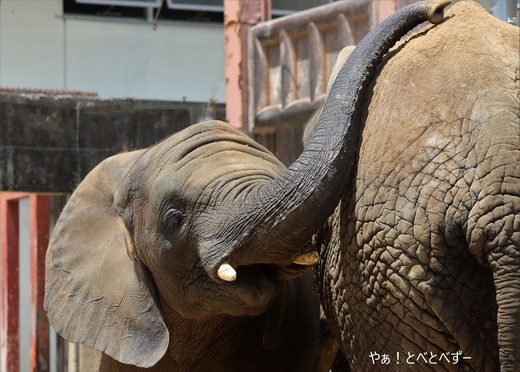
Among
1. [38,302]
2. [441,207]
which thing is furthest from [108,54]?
[441,207]

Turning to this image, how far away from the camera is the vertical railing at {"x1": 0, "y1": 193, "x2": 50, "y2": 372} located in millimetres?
11469

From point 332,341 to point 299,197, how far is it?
1.25m

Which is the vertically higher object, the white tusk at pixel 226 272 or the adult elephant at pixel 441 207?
the adult elephant at pixel 441 207

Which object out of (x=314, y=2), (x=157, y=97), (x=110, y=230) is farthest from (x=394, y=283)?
(x=157, y=97)

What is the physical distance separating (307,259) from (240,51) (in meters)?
5.86

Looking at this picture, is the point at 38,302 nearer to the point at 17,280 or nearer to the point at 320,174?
the point at 17,280

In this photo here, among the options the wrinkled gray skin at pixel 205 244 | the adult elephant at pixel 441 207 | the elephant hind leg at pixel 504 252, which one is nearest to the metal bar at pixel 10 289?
the wrinkled gray skin at pixel 205 244

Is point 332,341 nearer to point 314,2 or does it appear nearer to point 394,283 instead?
point 394,283

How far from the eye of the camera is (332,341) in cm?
452

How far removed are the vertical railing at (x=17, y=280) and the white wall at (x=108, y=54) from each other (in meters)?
1.25

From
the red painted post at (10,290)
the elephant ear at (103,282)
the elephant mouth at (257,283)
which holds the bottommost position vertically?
the red painted post at (10,290)

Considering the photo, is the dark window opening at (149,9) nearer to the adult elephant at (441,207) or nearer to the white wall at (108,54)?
the white wall at (108,54)

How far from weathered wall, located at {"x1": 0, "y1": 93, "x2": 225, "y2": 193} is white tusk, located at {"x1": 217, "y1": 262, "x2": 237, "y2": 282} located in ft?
20.9

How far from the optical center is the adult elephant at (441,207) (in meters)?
3.05
